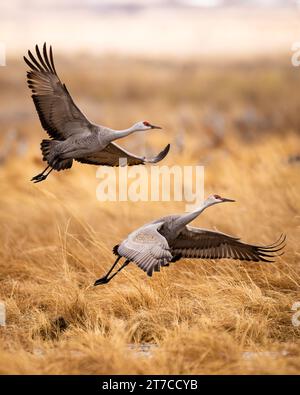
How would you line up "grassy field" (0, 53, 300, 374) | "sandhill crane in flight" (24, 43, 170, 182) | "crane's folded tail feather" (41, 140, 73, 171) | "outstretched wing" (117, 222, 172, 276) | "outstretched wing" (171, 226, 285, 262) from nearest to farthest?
"grassy field" (0, 53, 300, 374)
"outstretched wing" (117, 222, 172, 276)
"sandhill crane in flight" (24, 43, 170, 182)
"crane's folded tail feather" (41, 140, 73, 171)
"outstretched wing" (171, 226, 285, 262)

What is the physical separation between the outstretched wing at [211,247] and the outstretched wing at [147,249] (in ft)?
2.22

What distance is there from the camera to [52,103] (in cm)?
698

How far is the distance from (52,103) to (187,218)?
139 cm

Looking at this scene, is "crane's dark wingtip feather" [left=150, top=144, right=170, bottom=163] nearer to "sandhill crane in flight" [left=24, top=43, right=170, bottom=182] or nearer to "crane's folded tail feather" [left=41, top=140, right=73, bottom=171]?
"sandhill crane in flight" [left=24, top=43, right=170, bottom=182]

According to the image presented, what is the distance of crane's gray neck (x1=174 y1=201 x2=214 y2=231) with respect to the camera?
663 cm

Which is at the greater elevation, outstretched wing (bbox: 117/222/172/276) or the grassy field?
outstretched wing (bbox: 117/222/172/276)

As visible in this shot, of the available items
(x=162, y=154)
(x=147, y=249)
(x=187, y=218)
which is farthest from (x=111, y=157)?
(x=147, y=249)

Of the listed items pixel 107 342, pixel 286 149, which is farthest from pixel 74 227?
pixel 286 149

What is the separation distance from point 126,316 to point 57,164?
4.31ft

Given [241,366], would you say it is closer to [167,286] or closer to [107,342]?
[107,342]

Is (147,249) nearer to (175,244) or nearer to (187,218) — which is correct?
(187,218)

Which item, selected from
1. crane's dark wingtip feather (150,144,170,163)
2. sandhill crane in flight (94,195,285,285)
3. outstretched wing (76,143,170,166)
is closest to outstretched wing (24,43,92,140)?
outstretched wing (76,143,170,166)

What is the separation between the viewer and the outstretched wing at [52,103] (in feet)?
22.6

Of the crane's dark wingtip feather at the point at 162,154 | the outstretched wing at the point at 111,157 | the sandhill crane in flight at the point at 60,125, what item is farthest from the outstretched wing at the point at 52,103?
the crane's dark wingtip feather at the point at 162,154
